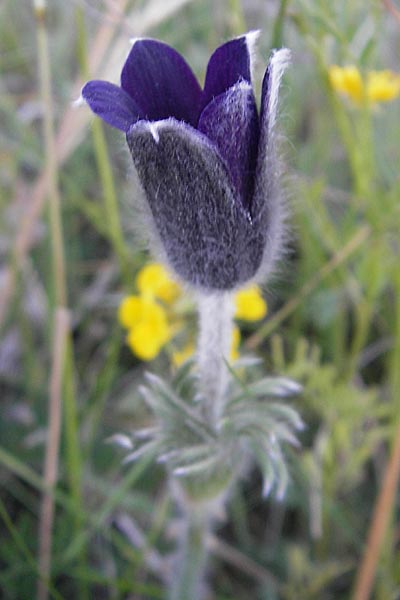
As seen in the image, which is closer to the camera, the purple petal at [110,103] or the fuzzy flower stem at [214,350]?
the purple petal at [110,103]

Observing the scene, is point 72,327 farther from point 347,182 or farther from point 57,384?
point 347,182

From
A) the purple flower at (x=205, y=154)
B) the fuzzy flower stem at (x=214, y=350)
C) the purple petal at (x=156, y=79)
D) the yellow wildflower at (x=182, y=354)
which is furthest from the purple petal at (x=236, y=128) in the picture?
the yellow wildflower at (x=182, y=354)

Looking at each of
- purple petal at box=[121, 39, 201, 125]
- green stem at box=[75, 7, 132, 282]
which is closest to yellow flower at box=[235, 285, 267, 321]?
green stem at box=[75, 7, 132, 282]

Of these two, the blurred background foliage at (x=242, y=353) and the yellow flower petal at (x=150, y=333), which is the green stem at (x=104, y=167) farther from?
the yellow flower petal at (x=150, y=333)

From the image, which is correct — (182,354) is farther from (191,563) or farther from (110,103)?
(110,103)

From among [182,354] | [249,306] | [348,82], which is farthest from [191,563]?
[348,82]

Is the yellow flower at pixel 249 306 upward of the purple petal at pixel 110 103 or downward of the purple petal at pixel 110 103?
downward

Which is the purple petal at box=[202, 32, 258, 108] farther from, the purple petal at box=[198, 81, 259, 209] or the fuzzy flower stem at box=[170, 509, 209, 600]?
the fuzzy flower stem at box=[170, 509, 209, 600]

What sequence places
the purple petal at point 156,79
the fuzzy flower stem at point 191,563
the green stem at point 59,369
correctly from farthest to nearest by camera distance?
the green stem at point 59,369 → the fuzzy flower stem at point 191,563 → the purple petal at point 156,79

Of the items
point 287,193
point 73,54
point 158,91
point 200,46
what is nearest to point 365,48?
point 287,193
